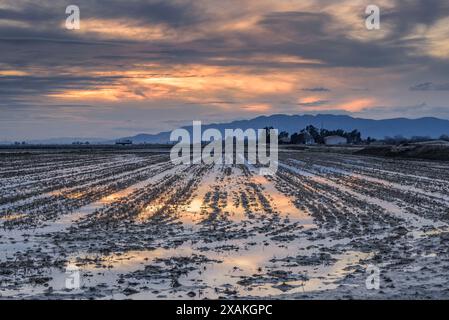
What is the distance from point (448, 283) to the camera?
10.4 metres

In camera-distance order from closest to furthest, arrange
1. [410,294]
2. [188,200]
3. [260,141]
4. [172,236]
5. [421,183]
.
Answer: [410,294] < [172,236] < [188,200] < [421,183] < [260,141]

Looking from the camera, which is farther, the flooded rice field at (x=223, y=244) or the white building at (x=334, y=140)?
the white building at (x=334, y=140)

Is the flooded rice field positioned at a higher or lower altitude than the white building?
lower

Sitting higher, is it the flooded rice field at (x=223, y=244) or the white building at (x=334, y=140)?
the white building at (x=334, y=140)

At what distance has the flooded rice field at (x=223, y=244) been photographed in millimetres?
10312

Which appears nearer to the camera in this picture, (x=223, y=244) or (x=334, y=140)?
(x=223, y=244)

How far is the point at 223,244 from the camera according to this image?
14.7m

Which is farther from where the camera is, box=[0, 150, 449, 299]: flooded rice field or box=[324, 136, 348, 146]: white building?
box=[324, 136, 348, 146]: white building

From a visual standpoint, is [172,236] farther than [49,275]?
Yes

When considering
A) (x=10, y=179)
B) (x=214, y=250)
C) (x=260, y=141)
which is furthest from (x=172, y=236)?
(x=260, y=141)

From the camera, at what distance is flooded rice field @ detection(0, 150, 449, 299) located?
33.8 ft

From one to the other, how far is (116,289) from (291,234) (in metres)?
7.14

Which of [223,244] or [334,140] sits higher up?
[334,140]

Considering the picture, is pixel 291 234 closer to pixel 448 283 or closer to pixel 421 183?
pixel 448 283
